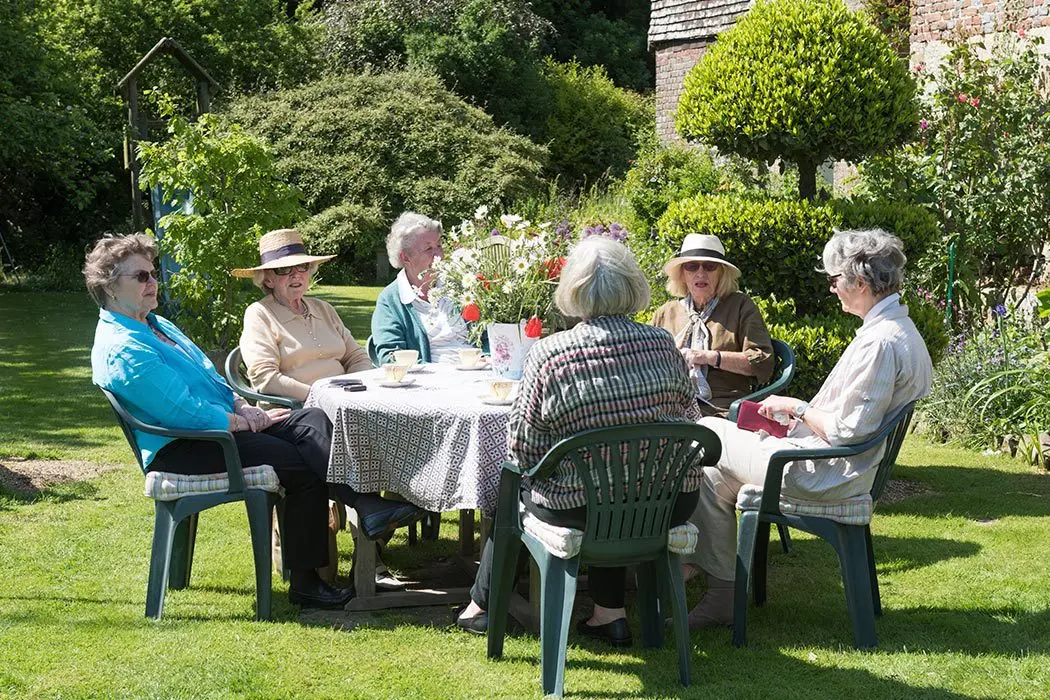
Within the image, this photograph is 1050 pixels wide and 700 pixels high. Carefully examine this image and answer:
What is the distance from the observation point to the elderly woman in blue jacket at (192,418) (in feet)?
14.8

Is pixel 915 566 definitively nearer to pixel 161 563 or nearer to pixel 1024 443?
pixel 1024 443

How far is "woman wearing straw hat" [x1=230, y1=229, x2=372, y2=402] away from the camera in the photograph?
5.37m

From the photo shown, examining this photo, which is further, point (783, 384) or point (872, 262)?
point (783, 384)

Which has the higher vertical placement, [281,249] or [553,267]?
[281,249]

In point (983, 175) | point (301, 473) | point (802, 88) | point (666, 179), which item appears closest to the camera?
point (301, 473)

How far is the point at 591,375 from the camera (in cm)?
375

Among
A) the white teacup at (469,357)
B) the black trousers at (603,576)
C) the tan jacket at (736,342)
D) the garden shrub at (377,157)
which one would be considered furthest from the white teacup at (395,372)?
the garden shrub at (377,157)

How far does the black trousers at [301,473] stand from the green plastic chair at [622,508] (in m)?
1.05

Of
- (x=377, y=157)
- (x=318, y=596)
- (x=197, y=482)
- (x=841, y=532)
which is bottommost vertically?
(x=318, y=596)

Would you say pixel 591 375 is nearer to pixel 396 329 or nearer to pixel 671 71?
pixel 396 329

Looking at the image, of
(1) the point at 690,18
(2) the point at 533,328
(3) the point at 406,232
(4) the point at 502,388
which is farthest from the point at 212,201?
(1) the point at 690,18

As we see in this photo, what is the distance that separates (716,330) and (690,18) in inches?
598

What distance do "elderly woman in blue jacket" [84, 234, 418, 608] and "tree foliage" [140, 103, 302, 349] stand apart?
4.53m

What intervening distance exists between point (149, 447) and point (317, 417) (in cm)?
68
